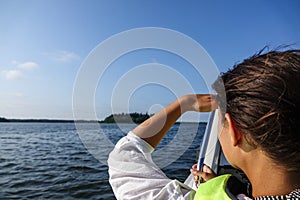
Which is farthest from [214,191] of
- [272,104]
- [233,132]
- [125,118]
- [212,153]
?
[212,153]

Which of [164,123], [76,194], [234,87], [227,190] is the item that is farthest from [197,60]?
[76,194]

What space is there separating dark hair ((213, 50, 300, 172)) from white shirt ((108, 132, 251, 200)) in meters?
0.41

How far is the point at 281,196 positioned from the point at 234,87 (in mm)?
382

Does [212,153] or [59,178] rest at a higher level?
[212,153]

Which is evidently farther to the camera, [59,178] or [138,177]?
[59,178]

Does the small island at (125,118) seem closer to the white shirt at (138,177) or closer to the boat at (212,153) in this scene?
the white shirt at (138,177)

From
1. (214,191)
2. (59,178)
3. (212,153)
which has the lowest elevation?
(59,178)

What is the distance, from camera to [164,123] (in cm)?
145

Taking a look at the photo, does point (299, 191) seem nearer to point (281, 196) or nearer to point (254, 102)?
point (281, 196)

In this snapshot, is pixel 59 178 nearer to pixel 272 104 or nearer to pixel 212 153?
pixel 212 153

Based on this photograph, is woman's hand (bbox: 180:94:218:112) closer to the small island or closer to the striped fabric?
the small island

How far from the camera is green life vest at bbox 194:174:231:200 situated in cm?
111

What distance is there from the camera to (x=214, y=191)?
1.14 m

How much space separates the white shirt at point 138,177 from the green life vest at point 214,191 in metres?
Answer: 0.10
